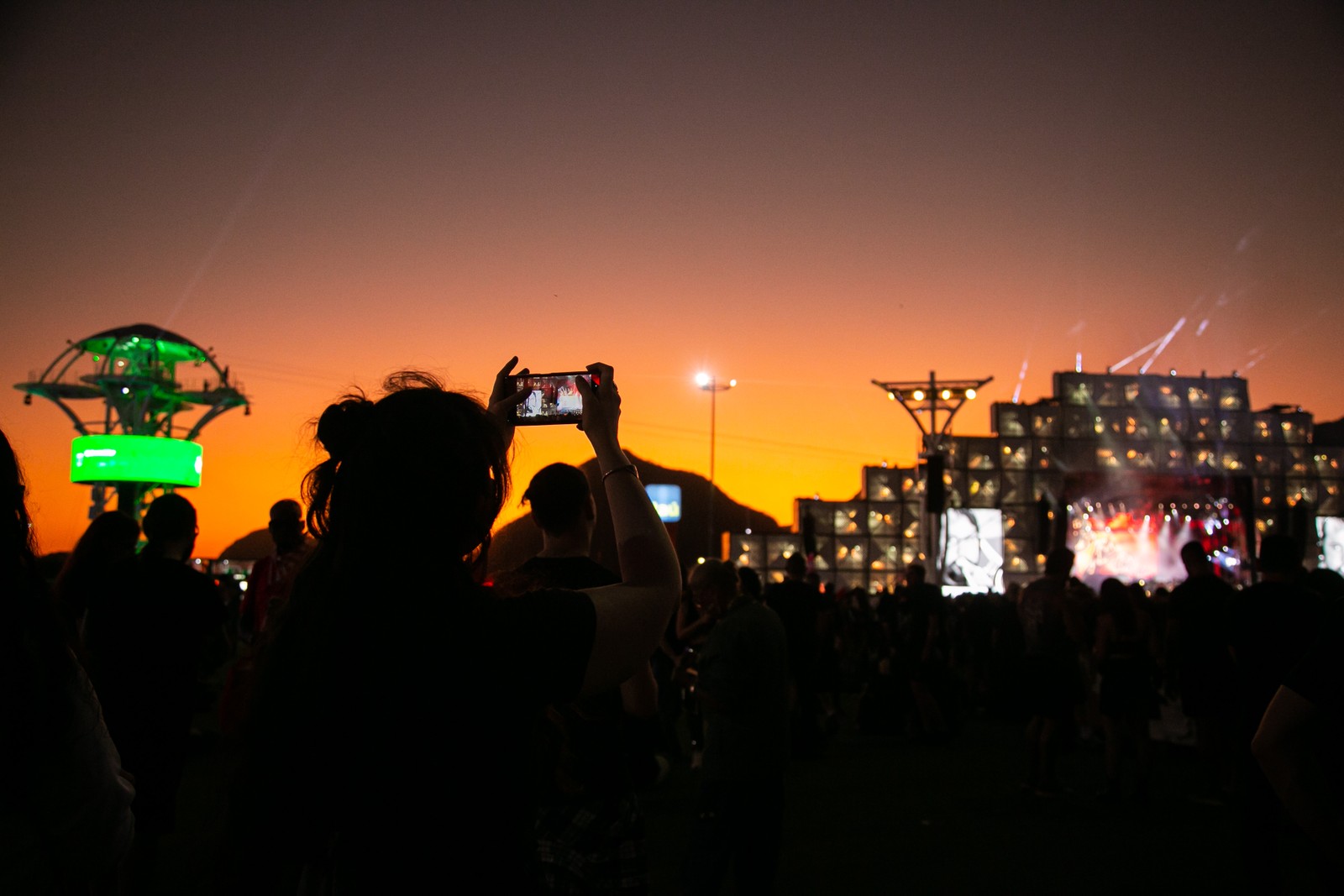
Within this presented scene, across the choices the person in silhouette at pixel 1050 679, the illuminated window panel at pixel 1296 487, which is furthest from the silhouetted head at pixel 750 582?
the illuminated window panel at pixel 1296 487

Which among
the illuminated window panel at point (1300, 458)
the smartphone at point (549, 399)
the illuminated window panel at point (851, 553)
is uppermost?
the illuminated window panel at point (1300, 458)

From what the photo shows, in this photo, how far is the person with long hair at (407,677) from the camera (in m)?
1.48

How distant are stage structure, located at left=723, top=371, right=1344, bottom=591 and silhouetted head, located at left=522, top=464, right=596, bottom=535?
128 ft

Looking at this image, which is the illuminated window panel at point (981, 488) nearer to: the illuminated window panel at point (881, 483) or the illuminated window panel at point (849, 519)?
the illuminated window panel at point (881, 483)

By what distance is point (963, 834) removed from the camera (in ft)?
24.5

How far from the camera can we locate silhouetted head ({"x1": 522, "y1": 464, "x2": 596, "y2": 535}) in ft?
Result: 10.3

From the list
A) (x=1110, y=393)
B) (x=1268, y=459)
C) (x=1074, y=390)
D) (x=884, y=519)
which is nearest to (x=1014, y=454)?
(x=1074, y=390)

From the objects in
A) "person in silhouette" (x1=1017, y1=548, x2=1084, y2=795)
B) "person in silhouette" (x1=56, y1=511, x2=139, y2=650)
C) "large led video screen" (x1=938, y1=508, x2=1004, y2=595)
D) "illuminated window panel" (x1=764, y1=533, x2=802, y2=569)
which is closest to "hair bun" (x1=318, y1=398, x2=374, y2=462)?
"person in silhouette" (x1=56, y1=511, x2=139, y2=650)

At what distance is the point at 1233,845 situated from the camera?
7.18m

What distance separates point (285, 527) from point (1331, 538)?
48.1 meters

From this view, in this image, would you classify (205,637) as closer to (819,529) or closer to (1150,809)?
(1150,809)

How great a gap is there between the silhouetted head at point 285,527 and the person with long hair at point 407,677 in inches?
152

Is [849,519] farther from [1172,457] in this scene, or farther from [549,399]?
[549,399]

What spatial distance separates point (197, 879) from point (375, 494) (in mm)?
592
